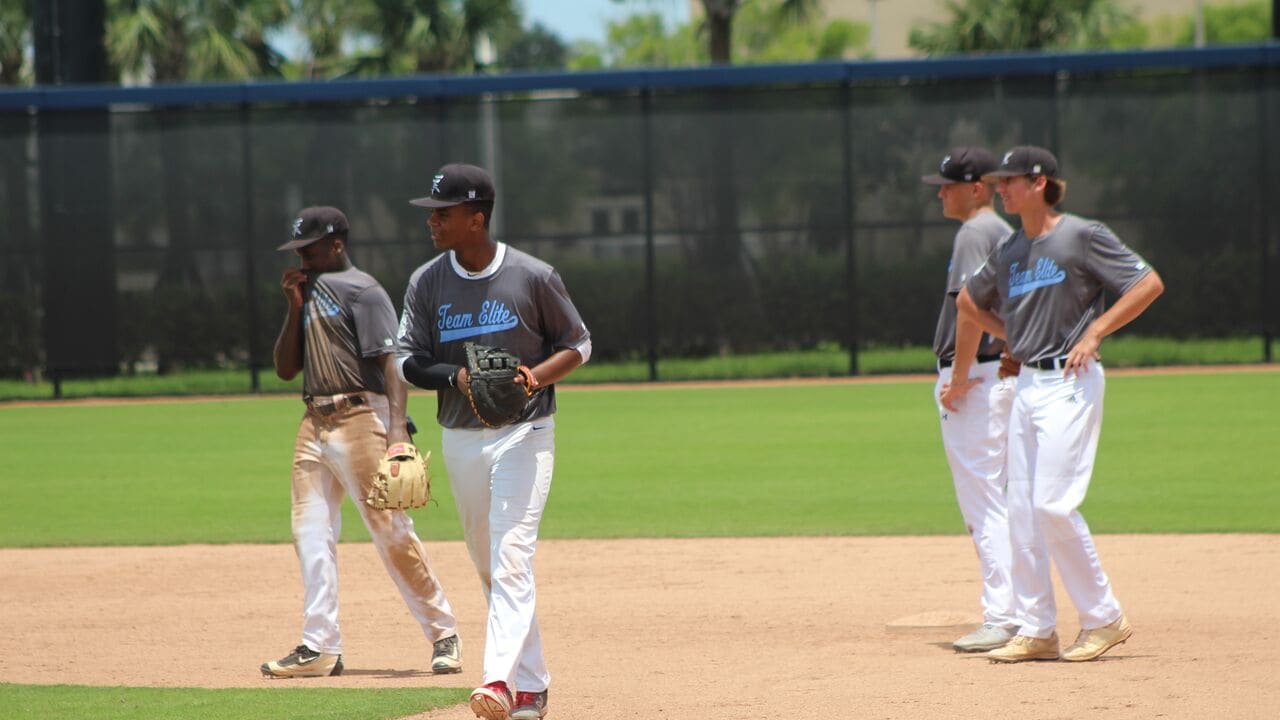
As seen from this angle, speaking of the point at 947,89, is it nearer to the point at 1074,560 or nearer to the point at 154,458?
the point at 154,458

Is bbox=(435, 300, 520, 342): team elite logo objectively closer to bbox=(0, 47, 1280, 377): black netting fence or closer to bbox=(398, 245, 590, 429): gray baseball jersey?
bbox=(398, 245, 590, 429): gray baseball jersey

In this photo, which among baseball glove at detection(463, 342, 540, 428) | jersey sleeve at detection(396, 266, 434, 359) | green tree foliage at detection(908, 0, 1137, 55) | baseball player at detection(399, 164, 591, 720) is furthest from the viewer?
green tree foliage at detection(908, 0, 1137, 55)

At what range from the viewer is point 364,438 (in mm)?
6707

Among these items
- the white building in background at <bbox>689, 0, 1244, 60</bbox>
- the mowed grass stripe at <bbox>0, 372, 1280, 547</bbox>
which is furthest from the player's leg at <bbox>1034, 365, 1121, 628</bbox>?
the white building in background at <bbox>689, 0, 1244, 60</bbox>

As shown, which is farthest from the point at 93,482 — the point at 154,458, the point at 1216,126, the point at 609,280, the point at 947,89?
the point at 1216,126

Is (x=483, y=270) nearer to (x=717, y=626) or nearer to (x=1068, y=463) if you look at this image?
(x=1068, y=463)

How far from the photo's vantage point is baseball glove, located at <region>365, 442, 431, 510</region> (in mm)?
6082

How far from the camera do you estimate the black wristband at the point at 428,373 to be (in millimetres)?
5609

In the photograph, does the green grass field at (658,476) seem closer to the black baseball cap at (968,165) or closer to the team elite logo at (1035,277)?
the team elite logo at (1035,277)

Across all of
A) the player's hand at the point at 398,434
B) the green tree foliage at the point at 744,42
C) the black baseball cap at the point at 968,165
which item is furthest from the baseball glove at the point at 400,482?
the green tree foliage at the point at 744,42

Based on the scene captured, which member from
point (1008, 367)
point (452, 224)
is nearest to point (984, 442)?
point (1008, 367)

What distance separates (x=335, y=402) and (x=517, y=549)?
5.01ft

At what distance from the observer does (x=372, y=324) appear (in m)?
6.73

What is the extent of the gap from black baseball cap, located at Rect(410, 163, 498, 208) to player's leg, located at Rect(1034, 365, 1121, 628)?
236cm
